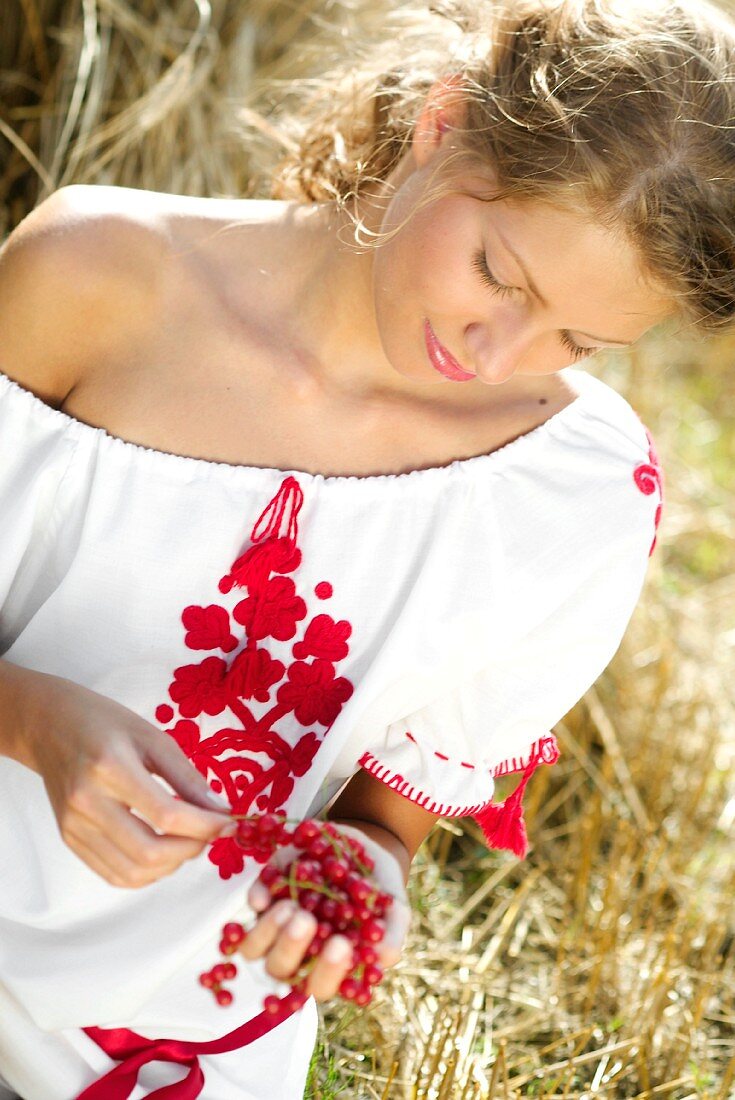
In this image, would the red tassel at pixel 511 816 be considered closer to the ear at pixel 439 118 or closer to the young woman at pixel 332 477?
the young woman at pixel 332 477

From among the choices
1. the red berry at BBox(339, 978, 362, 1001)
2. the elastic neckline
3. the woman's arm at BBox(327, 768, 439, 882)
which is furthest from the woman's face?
the red berry at BBox(339, 978, 362, 1001)

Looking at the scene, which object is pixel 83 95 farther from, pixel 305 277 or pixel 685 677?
pixel 685 677

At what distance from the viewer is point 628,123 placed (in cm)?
119

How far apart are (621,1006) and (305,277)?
1.24 meters

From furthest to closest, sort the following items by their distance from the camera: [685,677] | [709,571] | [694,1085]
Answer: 1. [709,571]
2. [685,677]
3. [694,1085]

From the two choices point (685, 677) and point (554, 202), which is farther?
point (685, 677)

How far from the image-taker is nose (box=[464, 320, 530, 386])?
121 cm

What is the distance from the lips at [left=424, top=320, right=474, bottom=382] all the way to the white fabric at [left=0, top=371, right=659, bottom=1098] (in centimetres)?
14

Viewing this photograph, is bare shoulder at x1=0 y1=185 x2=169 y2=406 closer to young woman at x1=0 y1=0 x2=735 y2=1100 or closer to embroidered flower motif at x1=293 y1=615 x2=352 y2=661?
young woman at x1=0 y1=0 x2=735 y2=1100

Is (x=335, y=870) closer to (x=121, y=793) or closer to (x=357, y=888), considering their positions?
(x=357, y=888)

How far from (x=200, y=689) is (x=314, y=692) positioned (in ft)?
0.40

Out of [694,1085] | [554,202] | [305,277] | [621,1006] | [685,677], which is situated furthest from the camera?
[685,677]

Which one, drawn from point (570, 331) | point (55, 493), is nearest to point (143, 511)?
point (55, 493)

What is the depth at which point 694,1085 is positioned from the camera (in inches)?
70.9
